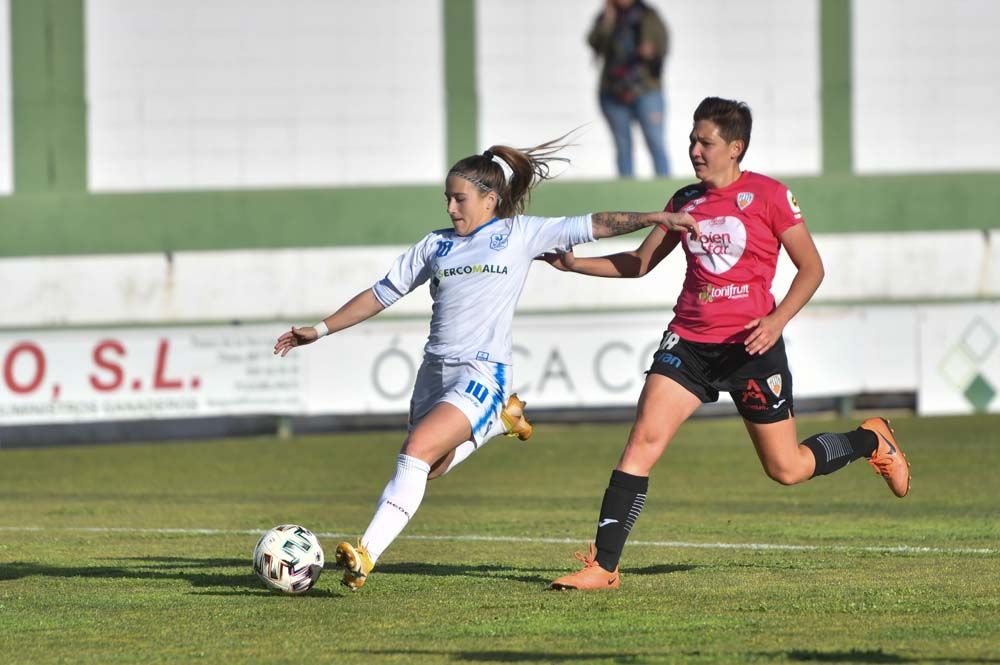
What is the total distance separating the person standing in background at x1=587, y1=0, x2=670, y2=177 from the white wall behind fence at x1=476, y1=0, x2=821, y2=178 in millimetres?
2103

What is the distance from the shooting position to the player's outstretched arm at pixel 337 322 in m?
7.80

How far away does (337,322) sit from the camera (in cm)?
793

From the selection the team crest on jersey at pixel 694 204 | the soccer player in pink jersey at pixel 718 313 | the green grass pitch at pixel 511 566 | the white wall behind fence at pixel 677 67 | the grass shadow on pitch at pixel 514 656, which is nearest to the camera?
the grass shadow on pitch at pixel 514 656

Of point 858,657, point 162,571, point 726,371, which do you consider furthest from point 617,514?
point 162,571

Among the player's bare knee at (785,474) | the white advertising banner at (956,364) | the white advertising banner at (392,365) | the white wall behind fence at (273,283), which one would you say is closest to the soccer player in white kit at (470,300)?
the player's bare knee at (785,474)

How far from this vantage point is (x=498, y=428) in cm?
788

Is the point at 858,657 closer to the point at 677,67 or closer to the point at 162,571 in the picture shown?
the point at 162,571

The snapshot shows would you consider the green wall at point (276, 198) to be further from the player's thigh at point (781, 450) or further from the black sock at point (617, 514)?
the black sock at point (617, 514)

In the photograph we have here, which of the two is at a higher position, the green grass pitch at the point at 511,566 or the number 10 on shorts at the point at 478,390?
the number 10 on shorts at the point at 478,390

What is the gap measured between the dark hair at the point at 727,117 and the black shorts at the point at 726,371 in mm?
836

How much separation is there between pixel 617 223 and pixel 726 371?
2.58 feet

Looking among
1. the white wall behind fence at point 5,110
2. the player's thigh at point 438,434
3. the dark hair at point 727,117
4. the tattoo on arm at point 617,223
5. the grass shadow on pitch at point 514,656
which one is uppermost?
the white wall behind fence at point 5,110

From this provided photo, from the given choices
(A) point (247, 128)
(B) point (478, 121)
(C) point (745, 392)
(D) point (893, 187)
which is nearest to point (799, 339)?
(D) point (893, 187)

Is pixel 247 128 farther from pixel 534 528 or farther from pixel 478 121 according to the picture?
pixel 534 528
